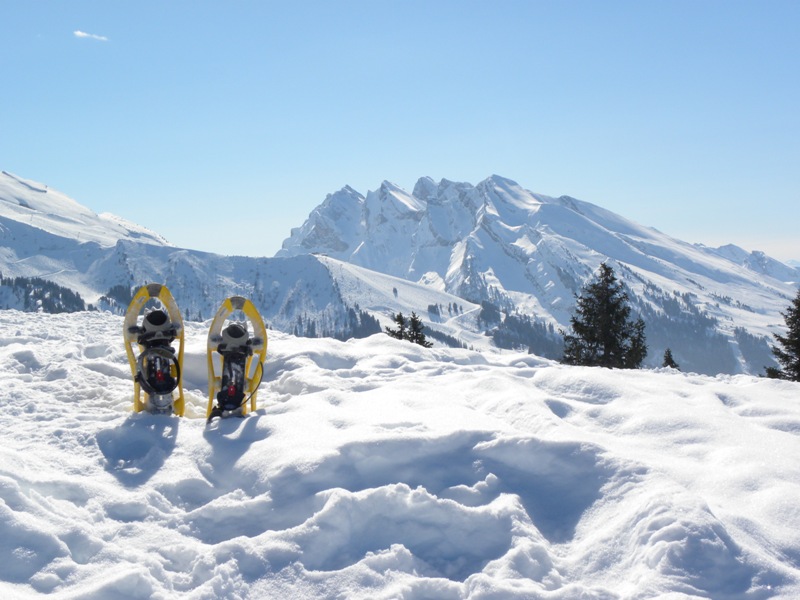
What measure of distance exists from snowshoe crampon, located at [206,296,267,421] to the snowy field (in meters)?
0.48

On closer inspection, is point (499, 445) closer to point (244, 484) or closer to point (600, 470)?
point (600, 470)

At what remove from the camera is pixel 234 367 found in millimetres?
9820

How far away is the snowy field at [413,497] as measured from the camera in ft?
15.9

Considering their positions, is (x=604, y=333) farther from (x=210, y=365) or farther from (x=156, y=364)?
(x=156, y=364)

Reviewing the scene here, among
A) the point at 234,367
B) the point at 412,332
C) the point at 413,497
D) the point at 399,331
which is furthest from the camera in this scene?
the point at 399,331

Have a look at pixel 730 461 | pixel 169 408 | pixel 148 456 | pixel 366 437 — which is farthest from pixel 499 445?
pixel 169 408

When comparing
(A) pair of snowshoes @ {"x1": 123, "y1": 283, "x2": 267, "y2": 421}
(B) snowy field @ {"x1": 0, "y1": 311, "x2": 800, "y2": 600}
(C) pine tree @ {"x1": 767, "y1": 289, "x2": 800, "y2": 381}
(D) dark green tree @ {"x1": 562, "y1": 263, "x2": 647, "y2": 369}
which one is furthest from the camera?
(D) dark green tree @ {"x1": 562, "y1": 263, "x2": 647, "y2": 369}

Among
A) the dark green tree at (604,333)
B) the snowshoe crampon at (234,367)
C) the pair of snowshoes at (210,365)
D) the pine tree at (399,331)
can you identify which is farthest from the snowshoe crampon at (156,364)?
the pine tree at (399,331)

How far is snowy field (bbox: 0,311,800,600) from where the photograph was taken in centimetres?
484

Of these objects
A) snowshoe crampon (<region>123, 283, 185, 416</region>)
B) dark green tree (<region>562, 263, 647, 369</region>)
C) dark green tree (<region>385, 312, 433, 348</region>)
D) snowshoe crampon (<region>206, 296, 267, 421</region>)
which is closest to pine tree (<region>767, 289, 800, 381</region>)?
dark green tree (<region>562, 263, 647, 369</region>)

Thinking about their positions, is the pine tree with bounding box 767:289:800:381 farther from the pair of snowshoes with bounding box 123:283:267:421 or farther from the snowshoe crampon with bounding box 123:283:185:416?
the snowshoe crampon with bounding box 123:283:185:416

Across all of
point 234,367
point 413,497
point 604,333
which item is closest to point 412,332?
point 604,333

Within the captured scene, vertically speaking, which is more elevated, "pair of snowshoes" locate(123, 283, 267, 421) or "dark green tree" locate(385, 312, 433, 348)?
"pair of snowshoes" locate(123, 283, 267, 421)

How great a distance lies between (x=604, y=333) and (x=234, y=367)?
28106 mm
